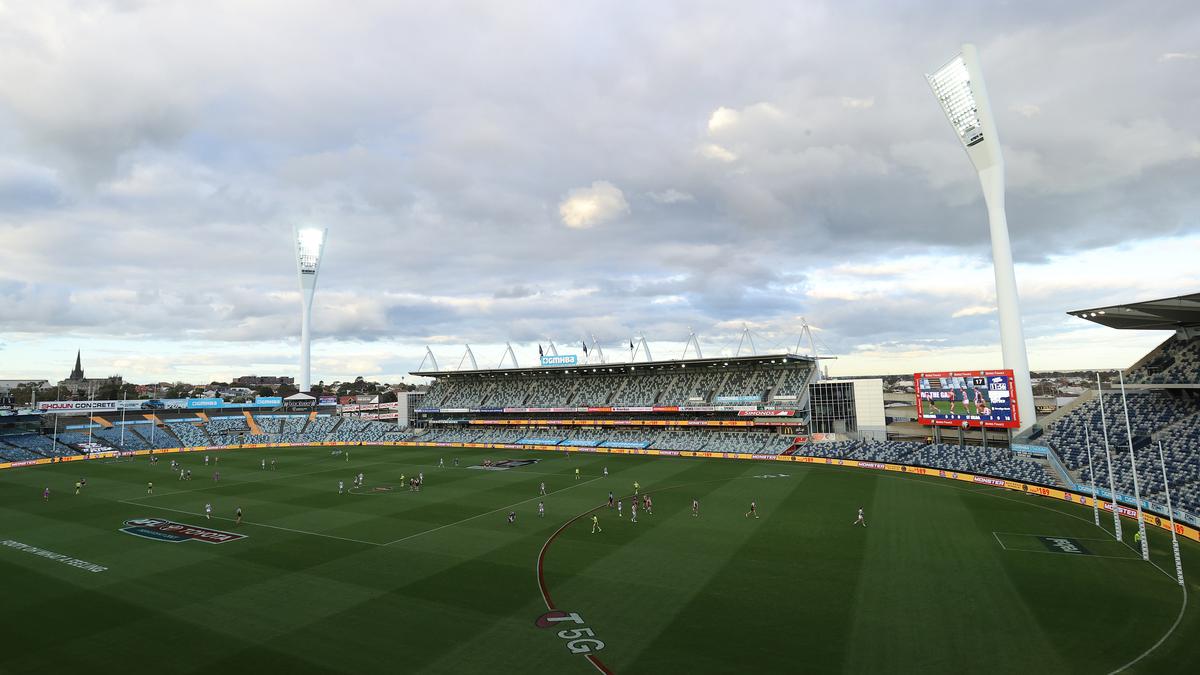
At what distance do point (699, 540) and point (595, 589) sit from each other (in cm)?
1093

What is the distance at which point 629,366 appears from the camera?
102250 millimetres

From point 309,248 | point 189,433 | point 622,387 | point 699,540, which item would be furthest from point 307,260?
point 699,540

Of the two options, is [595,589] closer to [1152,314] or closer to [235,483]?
[235,483]

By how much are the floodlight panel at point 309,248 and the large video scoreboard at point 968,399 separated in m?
130

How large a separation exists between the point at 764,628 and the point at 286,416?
133 metres

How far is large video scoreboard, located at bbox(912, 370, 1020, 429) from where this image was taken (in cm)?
6253

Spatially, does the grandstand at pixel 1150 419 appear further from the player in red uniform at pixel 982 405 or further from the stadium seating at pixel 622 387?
the stadium seating at pixel 622 387

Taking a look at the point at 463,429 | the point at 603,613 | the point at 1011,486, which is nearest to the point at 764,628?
the point at 603,613

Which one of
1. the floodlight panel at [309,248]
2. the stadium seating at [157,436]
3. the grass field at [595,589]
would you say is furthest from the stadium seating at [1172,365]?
the floodlight panel at [309,248]

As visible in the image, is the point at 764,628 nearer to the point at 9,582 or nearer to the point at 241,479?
the point at 9,582

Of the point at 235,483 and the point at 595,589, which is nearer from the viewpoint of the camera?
the point at 595,589

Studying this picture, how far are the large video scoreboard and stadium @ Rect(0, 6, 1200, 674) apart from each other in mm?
273

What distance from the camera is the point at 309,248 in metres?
Answer: 138

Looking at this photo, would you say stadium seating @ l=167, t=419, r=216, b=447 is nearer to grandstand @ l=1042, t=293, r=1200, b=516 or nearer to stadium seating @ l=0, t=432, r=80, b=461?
stadium seating @ l=0, t=432, r=80, b=461
